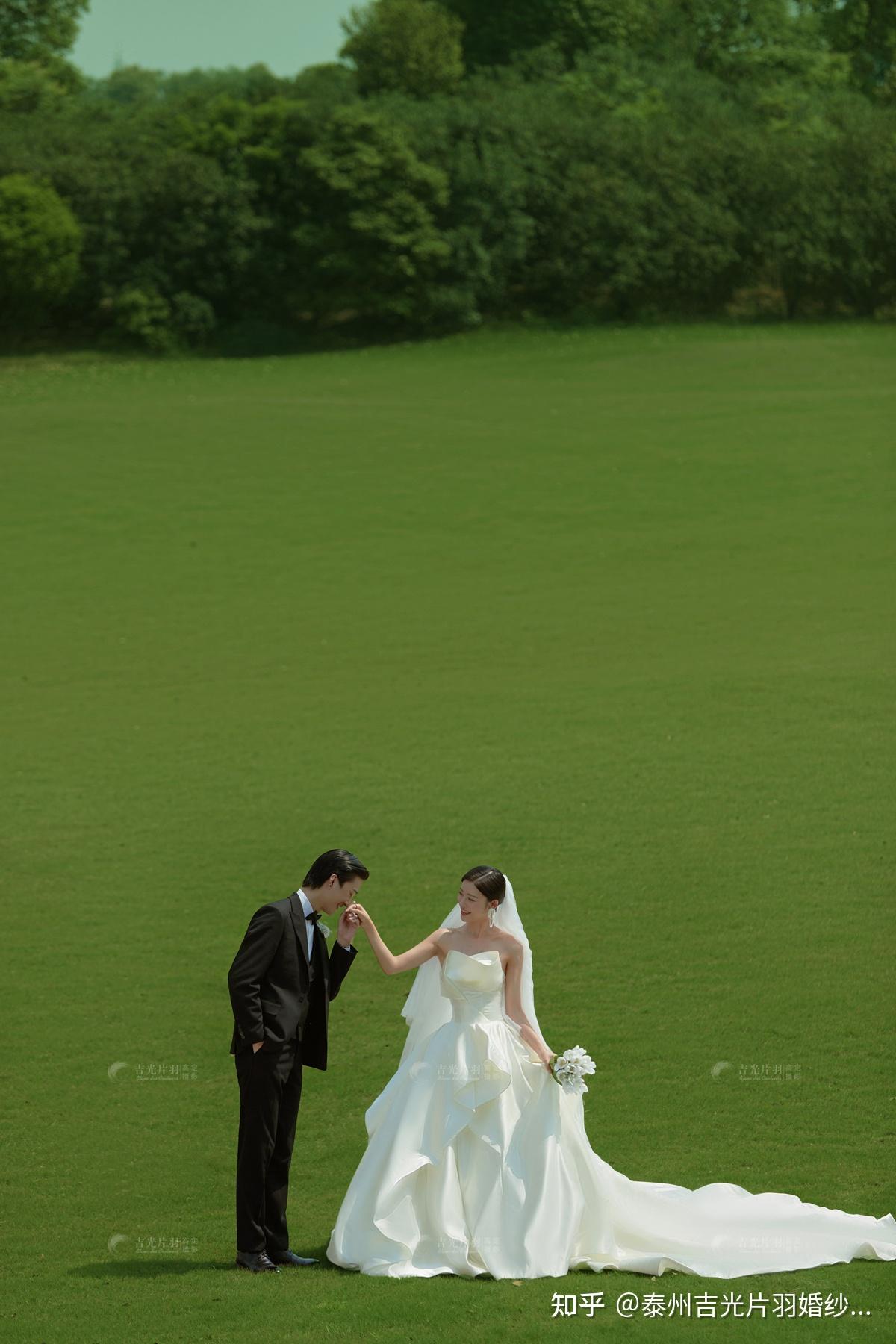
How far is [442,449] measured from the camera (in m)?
38.3

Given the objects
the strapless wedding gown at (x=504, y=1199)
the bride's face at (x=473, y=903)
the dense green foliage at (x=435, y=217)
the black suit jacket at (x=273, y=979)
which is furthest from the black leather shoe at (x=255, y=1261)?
the dense green foliage at (x=435, y=217)

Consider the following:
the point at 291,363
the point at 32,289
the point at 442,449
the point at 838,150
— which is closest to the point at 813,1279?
the point at 442,449

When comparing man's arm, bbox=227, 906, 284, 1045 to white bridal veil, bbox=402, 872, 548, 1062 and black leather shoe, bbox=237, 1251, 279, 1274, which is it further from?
black leather shoe, bbox=237, 1251, 279, 1274

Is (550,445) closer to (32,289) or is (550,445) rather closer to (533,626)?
(533,626)

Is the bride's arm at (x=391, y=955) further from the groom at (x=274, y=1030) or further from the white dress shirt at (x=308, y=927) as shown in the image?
the white dress shirt at (x=308, y=927)

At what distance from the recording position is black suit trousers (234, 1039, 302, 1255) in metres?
8.07

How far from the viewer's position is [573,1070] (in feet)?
26.3

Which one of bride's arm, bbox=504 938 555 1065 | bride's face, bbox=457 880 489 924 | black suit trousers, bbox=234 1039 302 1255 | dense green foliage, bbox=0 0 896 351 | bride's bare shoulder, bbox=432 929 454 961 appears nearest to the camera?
black suit trousers, bbox=234 1039 302 1255

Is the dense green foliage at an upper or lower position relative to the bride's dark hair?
upper

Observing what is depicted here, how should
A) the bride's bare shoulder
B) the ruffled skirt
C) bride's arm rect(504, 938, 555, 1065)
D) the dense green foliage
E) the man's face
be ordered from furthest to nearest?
the dense green foliage → the bride's bare shoulder → bride's arm rect(504, 938, 555, 1065) → the man's face → the ruffled skirt

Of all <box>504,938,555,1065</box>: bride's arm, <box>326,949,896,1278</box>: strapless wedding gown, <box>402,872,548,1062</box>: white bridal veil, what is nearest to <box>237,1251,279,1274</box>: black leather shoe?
<box>326,949,896,1278</box>: strapless wedding gown

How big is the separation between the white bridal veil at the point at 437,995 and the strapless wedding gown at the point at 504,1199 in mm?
116

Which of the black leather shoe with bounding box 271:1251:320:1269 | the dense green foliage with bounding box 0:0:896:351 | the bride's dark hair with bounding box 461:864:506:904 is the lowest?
the black leather shoe with bounding box 271:1251:320:1269

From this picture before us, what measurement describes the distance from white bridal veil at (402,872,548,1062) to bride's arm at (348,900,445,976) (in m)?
0.08
